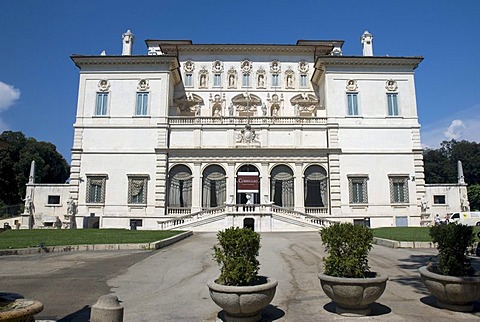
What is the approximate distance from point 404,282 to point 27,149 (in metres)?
65.6

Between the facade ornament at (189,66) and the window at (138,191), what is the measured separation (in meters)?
14.1

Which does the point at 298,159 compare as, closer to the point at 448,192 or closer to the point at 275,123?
the point at 275,123

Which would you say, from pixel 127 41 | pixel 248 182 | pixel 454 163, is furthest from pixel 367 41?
pixel 454 163

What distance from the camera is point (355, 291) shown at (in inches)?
253

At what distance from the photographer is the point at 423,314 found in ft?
22.5

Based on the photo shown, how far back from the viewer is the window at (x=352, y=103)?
35719 mm

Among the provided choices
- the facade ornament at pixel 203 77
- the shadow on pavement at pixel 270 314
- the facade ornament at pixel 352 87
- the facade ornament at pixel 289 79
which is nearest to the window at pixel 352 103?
the facade ornament at pixel 352 87

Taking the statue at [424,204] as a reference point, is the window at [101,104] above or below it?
above

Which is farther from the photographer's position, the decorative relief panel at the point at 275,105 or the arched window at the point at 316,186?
the decorative relief panel at the point at 275,105

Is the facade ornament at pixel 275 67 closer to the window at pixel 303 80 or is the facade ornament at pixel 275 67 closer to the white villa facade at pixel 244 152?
the window at pixel 303 80

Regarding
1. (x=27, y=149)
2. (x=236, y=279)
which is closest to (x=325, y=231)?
(x=236, y=279)

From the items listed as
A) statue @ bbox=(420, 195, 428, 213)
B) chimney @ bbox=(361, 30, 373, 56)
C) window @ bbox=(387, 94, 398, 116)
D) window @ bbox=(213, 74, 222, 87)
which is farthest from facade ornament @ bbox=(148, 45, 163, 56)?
statue @ bbox=(420, 195, 428, 213)

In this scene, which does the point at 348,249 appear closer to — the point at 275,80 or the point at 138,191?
the point at 138,191

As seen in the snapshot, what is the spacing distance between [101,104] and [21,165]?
31.9 meters
